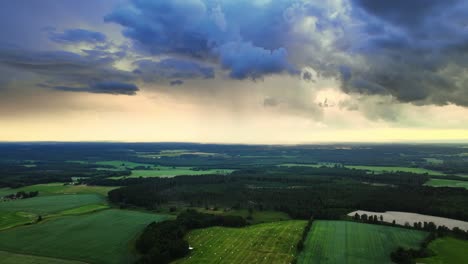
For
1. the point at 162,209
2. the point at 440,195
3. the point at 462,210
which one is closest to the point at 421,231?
the point at 462,210

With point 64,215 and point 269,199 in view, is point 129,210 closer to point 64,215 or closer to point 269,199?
point 64,215

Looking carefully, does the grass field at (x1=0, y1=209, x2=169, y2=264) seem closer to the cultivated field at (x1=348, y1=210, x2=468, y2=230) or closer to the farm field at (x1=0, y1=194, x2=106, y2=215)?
the farm field at (x1=0, y1=194, x2=106, y2=215)

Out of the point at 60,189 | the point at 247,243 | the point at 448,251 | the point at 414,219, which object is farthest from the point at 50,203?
the point at 448,251

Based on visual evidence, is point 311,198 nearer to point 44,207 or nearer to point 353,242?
point 353,242

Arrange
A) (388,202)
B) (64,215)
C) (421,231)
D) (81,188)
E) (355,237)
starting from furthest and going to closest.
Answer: (81,188) → (388,202) → (64,215) → (421,231) → (355,237)

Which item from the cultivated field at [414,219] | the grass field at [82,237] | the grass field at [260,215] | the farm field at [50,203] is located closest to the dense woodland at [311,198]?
the grass field at [260,215]

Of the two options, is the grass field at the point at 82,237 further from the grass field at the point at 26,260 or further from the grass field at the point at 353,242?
the grass field at the point at 353,242
